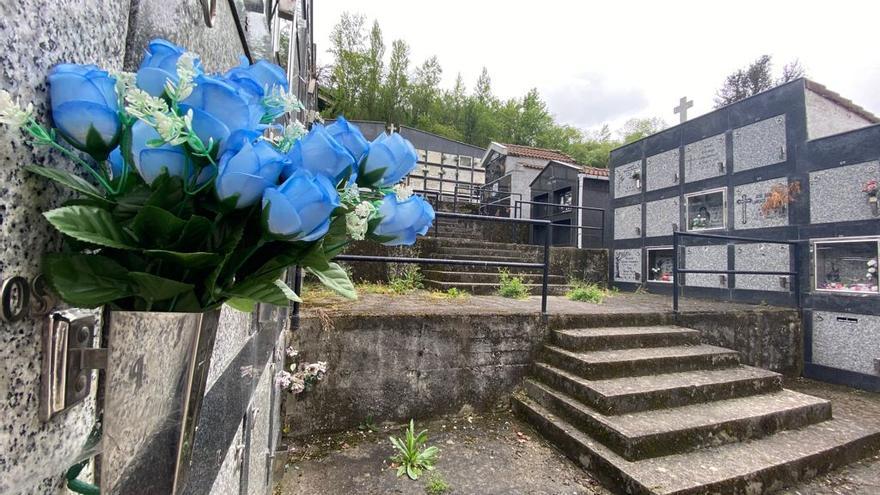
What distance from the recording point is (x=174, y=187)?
0.39 metres

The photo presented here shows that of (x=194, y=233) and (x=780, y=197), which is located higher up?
(x=780, y=197)

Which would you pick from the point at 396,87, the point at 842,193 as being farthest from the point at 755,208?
the point at 396,87

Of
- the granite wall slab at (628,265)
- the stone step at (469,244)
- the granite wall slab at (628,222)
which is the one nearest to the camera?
the stone step at (469,244)

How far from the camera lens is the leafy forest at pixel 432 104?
2394cm

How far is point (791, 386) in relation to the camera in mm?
4109

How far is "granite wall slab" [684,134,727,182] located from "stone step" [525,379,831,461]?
13.2 ft

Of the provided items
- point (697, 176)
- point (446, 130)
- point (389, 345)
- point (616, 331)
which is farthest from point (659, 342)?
point (446, 130)

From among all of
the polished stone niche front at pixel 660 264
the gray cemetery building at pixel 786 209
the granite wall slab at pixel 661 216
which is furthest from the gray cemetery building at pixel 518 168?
the gray cemetery building at pixel 786 209

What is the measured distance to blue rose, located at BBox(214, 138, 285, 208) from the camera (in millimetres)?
362

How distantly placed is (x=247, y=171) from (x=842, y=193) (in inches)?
243

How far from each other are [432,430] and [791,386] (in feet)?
13.3

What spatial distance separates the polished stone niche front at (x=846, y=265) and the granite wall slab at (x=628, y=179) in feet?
9.77

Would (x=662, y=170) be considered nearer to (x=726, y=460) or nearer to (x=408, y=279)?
(x=408, y=279)

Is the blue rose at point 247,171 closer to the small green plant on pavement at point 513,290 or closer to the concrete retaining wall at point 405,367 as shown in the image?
the concrete retaining wall at point 405,367
